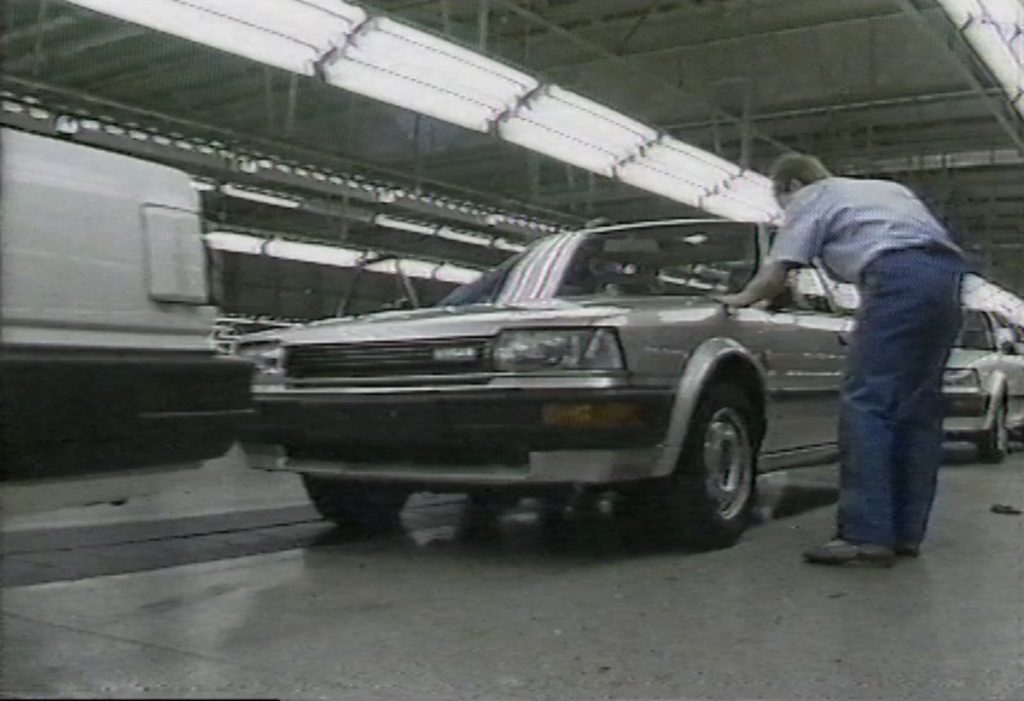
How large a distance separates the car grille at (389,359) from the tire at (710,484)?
0.63 metres

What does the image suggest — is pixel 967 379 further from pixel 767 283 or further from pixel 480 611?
pixel 480 611

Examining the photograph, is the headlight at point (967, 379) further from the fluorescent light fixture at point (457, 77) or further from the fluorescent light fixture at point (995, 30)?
the fluorescent light fixture at point (995, 30)

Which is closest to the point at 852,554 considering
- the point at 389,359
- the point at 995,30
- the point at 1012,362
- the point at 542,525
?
→ the point at 542,525

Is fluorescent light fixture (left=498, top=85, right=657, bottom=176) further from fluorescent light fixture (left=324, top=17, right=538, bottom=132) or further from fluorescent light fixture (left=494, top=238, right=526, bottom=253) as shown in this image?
fluorescent light fixture (left=494, top=238, right=526, bottom=253)

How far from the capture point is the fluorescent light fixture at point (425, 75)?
153 inches

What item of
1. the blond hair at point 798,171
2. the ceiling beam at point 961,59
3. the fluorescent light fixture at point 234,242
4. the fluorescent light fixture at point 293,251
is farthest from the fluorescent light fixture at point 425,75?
the ceiling beam at point 961,59

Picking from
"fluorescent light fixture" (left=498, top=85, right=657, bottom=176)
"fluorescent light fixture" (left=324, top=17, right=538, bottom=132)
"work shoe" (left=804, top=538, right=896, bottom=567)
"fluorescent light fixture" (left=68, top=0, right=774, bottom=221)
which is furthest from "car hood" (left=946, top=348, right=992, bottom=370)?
"work shoe" (left=804, top=538, right=896, bottom=567)

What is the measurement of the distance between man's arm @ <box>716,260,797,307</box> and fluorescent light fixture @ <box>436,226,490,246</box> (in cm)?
229

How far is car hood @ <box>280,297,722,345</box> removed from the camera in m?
2.73

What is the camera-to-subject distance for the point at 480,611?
2283 millimetres

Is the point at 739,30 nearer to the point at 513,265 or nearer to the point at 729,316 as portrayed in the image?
the point at 513,265

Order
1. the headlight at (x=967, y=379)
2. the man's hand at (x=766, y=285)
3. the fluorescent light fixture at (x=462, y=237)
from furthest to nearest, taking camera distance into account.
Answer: the headlight at (x=967, y=379) < the fluorescent light fixture at (x=462, y=237) < the man's hand at (x=766, y=285)

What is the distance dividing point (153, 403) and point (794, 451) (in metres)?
2.62

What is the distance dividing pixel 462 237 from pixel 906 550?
303 cm
